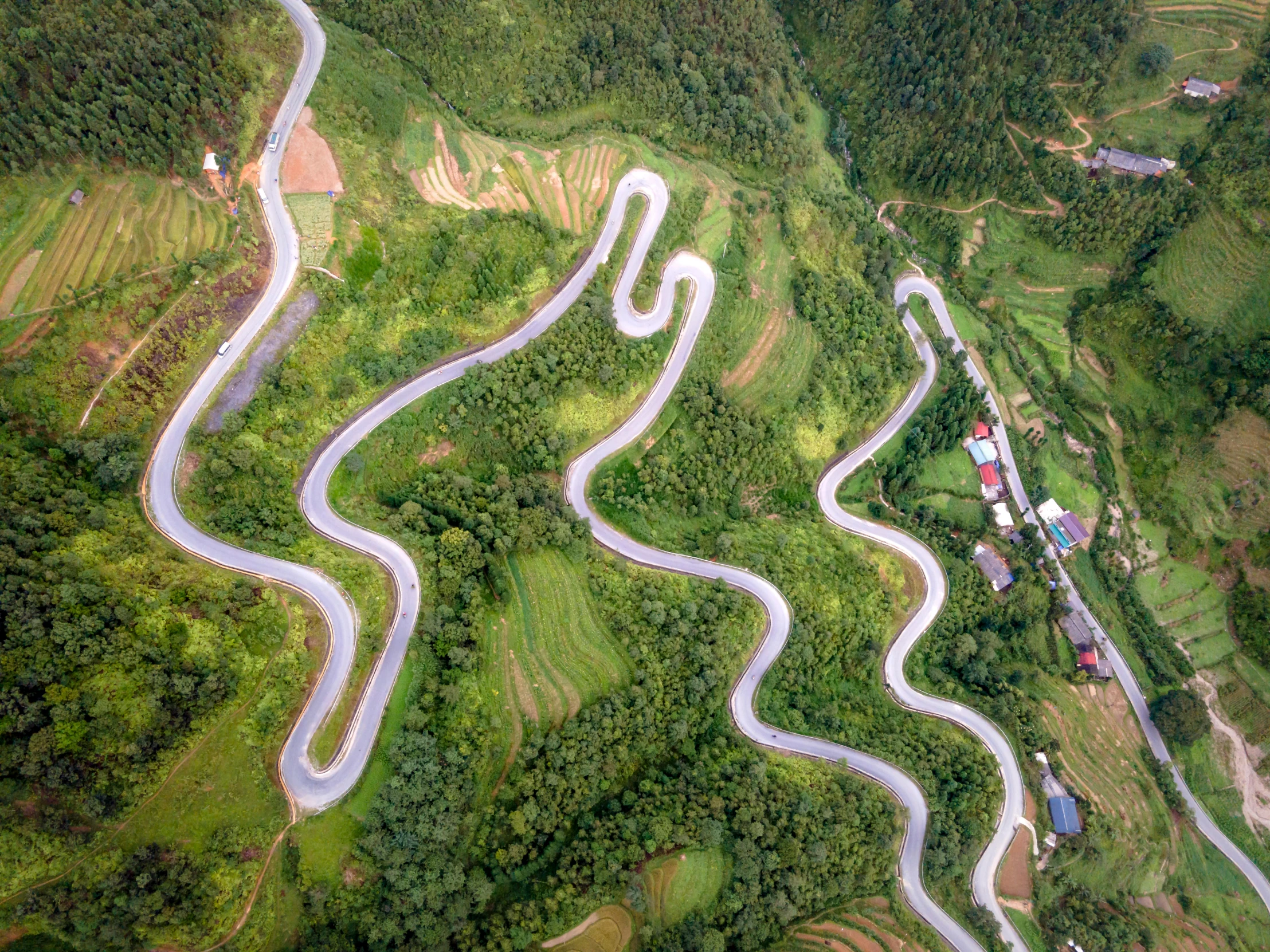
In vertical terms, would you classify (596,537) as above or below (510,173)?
below

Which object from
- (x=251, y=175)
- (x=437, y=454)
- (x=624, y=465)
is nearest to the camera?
(x=251, y=175)

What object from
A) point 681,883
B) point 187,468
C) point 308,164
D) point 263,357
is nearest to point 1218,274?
point 681,883

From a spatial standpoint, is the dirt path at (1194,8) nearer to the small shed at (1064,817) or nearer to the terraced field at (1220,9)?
the terraced field at (1220,9)

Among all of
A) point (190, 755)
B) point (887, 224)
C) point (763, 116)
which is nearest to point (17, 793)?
point (190, 755)

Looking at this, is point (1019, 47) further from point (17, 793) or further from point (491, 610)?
point (17, 793)

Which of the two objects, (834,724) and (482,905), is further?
(834,724)

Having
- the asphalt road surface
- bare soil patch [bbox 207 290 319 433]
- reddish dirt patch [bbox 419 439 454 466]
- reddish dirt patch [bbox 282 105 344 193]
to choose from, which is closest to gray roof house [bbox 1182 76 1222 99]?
the asphalt road surface

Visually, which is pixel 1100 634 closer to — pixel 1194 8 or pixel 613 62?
pixel 1194 8
